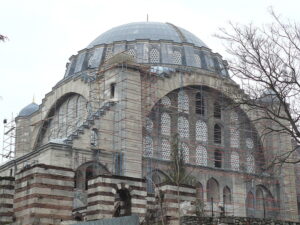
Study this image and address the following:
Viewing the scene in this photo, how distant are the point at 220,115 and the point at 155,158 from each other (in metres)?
7.42

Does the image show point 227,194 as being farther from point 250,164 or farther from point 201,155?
point 250,164

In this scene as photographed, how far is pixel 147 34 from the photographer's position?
46531 mm

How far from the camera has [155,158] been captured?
1419 inches

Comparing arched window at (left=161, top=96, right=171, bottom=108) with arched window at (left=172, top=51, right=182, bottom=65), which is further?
arched window at (left=172, top=51, right=182, bottom=65)

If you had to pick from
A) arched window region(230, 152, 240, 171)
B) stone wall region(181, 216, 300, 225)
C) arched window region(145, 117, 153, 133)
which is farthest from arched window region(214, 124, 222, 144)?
stone wall region(181, 216, 300, 225)

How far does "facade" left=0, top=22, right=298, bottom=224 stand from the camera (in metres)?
25.8

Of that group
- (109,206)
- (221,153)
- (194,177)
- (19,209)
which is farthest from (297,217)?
(19,209)

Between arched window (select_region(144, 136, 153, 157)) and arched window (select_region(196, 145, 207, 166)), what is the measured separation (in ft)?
12.5

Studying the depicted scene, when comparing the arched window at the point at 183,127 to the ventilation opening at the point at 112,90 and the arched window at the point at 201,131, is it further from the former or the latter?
the ventilation opening at the point at 112,90

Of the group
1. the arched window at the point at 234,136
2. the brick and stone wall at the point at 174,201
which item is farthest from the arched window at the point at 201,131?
the brick and stone wall at the point at 174,201

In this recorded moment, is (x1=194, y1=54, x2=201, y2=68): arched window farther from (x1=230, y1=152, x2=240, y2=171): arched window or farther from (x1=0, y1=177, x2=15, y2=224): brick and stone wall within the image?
(x1=0, y1=177, x2=15, y2=224): brick and stone wall

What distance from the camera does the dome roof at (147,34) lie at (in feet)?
152

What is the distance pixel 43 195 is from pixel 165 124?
15.0 meters

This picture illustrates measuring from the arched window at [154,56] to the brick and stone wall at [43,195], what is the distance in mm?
19274
